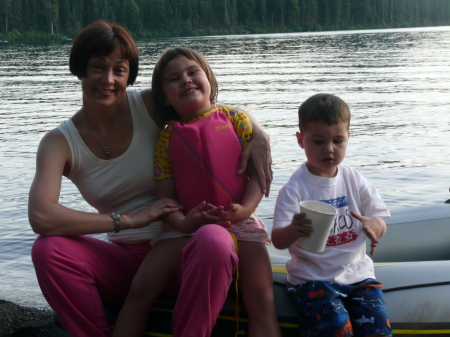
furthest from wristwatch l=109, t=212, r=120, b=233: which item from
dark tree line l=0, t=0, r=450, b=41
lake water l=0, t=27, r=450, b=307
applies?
dark tree line l=0, t=0, r=450, b=41

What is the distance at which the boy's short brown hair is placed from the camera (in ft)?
8.92

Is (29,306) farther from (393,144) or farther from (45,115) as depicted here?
(45,115)

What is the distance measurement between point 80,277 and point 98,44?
111 centimetres

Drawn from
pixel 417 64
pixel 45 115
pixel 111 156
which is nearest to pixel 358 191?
pixel 111 156

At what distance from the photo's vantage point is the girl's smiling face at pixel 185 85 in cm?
295

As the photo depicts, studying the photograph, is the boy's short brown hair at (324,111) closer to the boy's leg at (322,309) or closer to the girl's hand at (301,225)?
the girl's hand at (301,225)

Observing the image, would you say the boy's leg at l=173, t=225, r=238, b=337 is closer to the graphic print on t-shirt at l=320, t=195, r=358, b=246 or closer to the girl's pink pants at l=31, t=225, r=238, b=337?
the girl's pink pants at l=31, t=225, r=238, b=337

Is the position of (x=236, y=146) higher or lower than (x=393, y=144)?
higher

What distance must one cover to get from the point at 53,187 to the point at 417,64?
23996mm

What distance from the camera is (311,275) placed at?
2.73m

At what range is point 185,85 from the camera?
116 inches

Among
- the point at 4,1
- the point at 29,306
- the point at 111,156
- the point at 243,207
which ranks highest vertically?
the point at 4,1

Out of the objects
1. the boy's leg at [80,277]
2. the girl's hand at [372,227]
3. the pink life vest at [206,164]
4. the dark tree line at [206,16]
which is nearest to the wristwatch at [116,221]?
the boy's leg at [80,277]

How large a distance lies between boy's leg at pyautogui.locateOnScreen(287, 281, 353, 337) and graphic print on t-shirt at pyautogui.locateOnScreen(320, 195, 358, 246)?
204 mm
